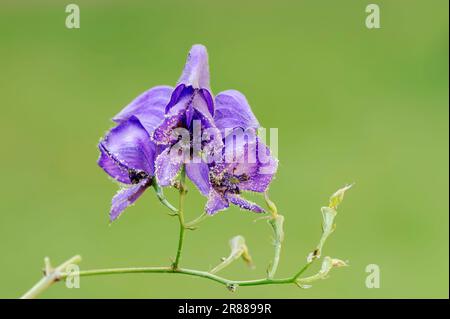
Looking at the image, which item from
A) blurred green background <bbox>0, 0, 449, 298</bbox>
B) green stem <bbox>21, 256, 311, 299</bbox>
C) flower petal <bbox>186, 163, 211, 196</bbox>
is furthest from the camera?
blurred green background <bbox>0, 0, 449, 298</bbox>

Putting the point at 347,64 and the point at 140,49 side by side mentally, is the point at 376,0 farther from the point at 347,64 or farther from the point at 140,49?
the point at 140,49

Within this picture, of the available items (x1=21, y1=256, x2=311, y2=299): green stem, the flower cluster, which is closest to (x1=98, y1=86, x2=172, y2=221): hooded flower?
the flower cluster

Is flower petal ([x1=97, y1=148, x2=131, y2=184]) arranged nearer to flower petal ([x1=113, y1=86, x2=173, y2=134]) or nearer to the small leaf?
flower petal ([x1=113, y1=86, x2=173, y2=134])

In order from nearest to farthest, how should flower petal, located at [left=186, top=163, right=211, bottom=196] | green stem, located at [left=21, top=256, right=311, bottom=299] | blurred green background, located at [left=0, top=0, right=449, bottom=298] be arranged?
green stem, located at [left=21, top=256, right=311, bottom=299], flower petal, located at [left=186, top=163, right=211, bottom=196], blurred green background, located at [left=0, top=0, right=449, bottom=298]

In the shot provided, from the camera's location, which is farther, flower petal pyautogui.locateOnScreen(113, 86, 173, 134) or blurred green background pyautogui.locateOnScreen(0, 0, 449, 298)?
blurred green background pyautogui.locateOnScreen(0, 0, 449, 298)

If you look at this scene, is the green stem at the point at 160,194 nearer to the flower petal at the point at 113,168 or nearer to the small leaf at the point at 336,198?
the flower petal at the point at 113,168

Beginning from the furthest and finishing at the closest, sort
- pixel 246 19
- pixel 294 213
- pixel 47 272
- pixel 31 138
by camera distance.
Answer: pixel 246 19 < pixel 31 138 < pixel 294 213 < pixel 47 272

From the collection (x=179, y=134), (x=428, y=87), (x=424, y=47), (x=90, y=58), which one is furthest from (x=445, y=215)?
(x=179, y=134)

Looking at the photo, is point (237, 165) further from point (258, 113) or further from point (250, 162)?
point (258, 113)
